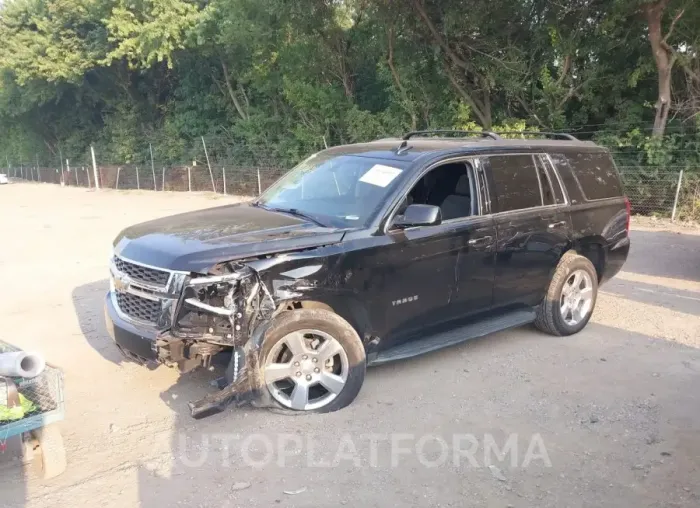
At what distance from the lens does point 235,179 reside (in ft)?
81.2

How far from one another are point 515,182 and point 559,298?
1.22 metres

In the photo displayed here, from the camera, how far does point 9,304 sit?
23.9 feet

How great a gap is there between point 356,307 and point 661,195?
1134 cm

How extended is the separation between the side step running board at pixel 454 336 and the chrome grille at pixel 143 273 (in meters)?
1.64

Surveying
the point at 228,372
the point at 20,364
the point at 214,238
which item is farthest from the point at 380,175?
the point at 20,364

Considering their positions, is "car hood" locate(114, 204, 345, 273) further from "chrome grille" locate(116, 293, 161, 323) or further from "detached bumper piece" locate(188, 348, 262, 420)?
"detached bumper piece" locate(188, 348, 262, 420)

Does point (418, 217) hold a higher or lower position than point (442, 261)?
higher

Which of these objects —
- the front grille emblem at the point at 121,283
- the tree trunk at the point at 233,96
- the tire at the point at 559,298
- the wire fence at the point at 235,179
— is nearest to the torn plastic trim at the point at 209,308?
the front grille emblem at the point at 121,283

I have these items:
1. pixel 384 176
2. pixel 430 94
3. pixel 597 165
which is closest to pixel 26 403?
pixel 384 176

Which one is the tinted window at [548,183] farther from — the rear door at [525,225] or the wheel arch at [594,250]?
the wheel arch at [594,250]

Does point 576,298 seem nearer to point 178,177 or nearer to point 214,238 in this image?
point 214,238

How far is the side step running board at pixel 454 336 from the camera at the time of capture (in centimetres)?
459

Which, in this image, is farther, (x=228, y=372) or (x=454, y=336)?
(x=454, y=336)

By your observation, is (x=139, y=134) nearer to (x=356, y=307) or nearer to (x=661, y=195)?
(x=661, y=195)
